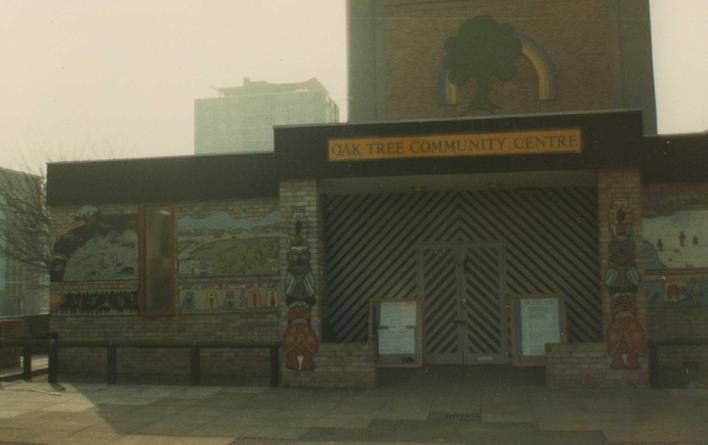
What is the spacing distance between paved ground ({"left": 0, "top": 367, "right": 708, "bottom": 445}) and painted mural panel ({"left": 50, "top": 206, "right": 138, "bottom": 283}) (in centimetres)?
280

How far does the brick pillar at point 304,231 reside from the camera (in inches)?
466

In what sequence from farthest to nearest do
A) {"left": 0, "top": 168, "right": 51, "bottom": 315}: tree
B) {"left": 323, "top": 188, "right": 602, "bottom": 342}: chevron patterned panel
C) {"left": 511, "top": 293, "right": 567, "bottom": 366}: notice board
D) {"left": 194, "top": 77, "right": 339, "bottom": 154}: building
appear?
{"left": 194, "top": 77, "right": 339, "bottom": 154}: building < {"left": 0, "top": 168, "right": 51, "bottom": 315}: tree < {"left": 323, "top": 188, "right": 602, "bottom": 342}: chevron patterned panel < {"left": 511, "top": 293, "right": 567, "bottom": 366}: notice board

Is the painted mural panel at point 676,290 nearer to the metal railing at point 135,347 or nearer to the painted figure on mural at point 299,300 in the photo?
the painted figure on mural at point 299,300

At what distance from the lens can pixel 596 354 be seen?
11.0 meters

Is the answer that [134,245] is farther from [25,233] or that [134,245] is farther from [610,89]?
[25,233]

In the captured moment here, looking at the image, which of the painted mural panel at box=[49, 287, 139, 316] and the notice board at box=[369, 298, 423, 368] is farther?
the painted mural panel at box=[49, 287, 139, 316]

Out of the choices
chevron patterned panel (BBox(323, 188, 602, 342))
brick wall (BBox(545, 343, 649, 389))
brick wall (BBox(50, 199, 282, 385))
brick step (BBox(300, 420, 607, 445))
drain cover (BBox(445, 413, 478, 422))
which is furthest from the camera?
brick wall (BBox(50, 199, 282, 385))

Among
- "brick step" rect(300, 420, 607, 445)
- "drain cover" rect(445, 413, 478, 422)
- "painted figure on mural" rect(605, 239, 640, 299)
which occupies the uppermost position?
"painted figure on mural" rect(605, 239, 640, 299)

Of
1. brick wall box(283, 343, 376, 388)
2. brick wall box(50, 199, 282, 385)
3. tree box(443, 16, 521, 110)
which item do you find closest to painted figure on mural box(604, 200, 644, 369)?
brick wall box(283, 343, 376, 388)

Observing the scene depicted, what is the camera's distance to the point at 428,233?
550 inches

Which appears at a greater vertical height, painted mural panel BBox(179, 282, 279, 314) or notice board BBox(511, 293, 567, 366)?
painted mural panel BBox(179, 282, 279, 314)

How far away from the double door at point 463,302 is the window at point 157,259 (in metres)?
5.03

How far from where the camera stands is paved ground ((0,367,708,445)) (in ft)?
27.5

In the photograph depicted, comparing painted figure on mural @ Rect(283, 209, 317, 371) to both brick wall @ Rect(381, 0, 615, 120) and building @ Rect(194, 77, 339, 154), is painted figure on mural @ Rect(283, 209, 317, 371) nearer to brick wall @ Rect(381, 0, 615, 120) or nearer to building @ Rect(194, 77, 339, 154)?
brick wall @ Rect(381, 0, 615, 120)
